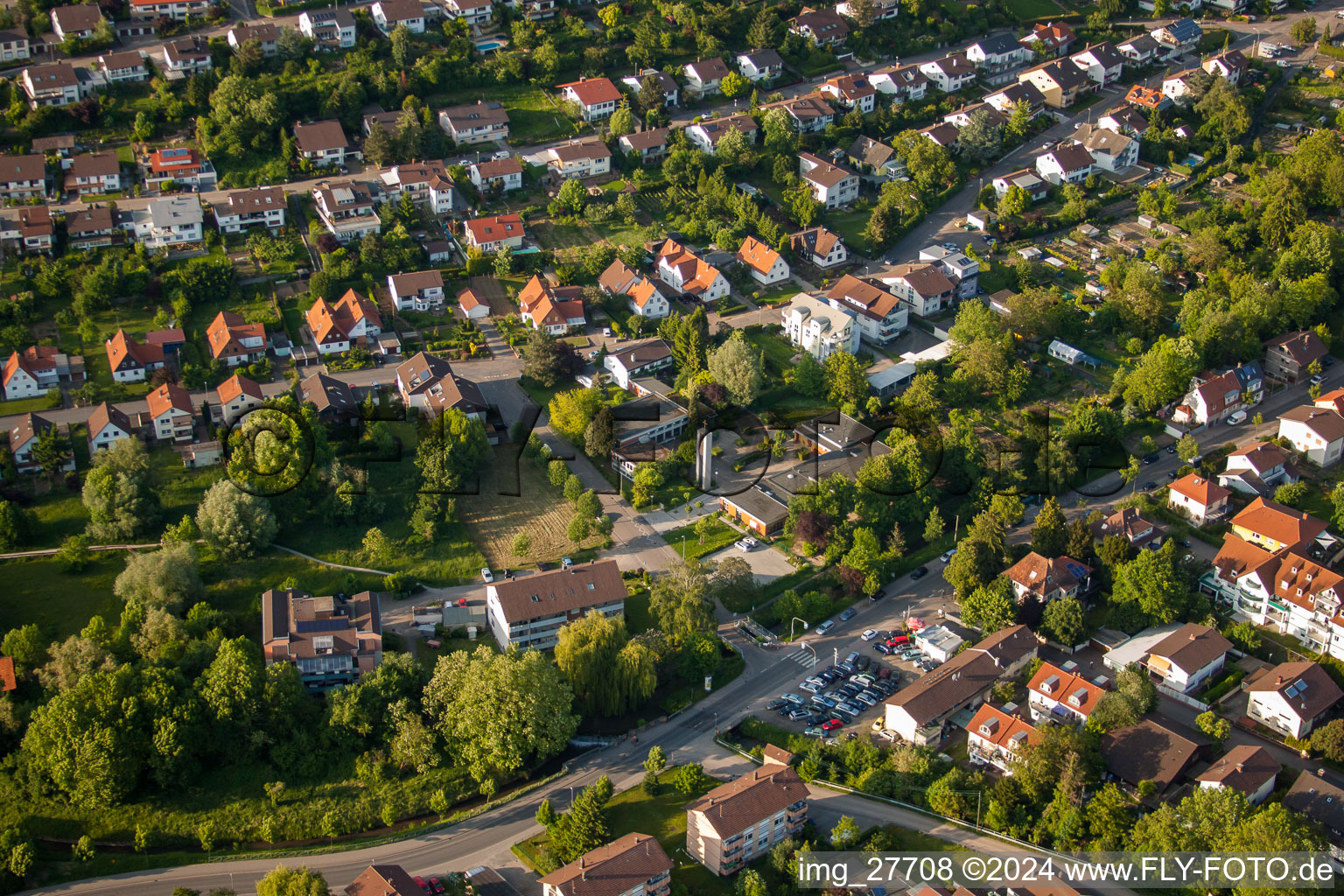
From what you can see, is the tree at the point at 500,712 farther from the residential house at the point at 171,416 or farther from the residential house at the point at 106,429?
the residential house at the point at 106,429

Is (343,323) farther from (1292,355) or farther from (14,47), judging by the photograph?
(1292,355)

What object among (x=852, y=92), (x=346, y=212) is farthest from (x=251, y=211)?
(x=852, y=92)

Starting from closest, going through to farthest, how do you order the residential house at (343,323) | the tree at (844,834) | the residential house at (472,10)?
the tree at (844,834) < the residential house at (343,323) < the residential house at (472,10)

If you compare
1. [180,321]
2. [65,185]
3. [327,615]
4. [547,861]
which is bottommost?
[547,861]

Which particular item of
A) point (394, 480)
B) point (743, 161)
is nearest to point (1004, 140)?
point (743, 161)

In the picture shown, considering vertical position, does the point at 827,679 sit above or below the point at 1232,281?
below

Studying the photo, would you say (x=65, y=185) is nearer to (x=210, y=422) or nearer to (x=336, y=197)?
(x=336, y=197)

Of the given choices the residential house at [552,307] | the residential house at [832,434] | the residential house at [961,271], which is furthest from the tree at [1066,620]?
the residential house at [552,307]
